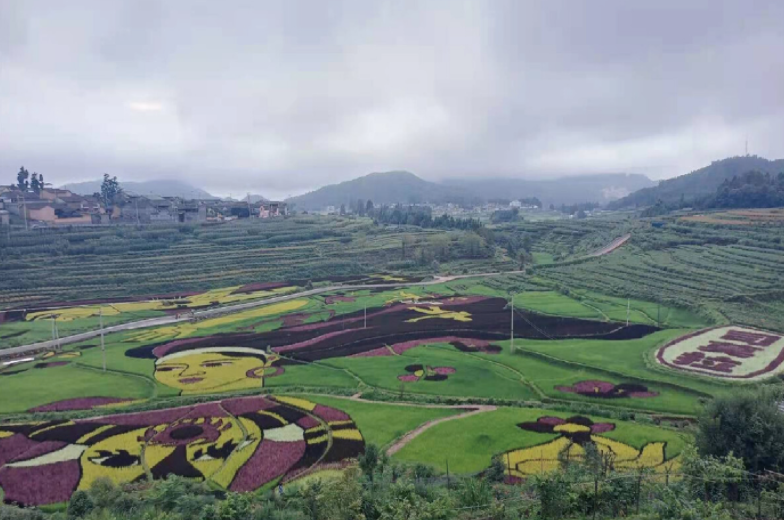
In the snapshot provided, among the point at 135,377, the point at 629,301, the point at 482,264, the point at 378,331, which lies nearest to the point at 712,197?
the point at 482,264

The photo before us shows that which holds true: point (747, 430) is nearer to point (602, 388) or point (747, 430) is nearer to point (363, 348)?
point (602, 388)

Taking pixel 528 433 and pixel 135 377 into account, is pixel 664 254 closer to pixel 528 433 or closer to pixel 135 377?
pixel 528 433

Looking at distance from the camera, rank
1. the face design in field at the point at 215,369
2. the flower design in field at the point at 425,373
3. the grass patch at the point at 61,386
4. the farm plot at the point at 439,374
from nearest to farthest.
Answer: the farm plot at the point at 439,374 < the grass patch at the point at 61,386 < the flower design in field at the point at 425,373 < the face design in field at the point at 215,369

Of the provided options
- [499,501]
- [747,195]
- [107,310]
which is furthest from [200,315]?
[747,195]

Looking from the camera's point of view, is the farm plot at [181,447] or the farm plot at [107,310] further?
the farm plot at [107,310]

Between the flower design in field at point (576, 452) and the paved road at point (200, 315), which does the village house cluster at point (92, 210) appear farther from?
the flower design in field at point (576, 452)

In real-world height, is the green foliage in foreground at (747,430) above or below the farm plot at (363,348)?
above

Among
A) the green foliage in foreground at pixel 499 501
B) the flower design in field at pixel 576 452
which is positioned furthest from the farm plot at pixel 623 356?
the green foliage in foreground at pixel 499 501
